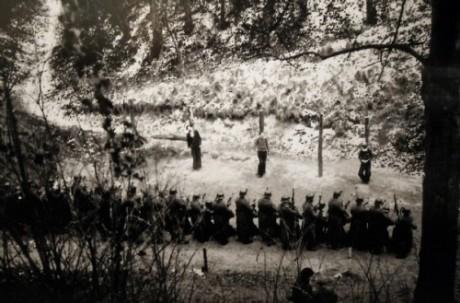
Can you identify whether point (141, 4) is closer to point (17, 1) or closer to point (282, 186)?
point (17, 1)

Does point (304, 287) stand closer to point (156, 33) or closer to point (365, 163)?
point (365, 163)

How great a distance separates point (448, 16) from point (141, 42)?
893 inches

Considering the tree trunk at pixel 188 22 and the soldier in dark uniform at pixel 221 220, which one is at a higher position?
the tree trunk at pixel 188 22

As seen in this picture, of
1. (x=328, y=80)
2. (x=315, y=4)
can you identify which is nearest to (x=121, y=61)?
(x=315, y=4)

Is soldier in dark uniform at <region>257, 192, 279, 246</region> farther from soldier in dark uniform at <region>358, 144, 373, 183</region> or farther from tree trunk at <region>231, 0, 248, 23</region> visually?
tree trunk at <region>231, 0, 248, 23</region>

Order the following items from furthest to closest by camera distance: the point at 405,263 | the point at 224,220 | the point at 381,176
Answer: the point at 381,176, the point at 224,220, the point at 405,263

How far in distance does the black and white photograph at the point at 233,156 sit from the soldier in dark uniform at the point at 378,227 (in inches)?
1.1

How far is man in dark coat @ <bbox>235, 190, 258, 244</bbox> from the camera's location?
11.3 metres

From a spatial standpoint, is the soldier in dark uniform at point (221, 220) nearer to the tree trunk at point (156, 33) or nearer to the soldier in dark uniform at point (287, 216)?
A: the soldier in dark uniform at point (287, 216)

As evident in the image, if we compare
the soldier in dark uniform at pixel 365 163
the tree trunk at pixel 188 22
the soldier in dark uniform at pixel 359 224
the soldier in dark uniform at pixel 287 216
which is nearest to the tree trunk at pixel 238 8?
the tree trunk at pixel 188 22

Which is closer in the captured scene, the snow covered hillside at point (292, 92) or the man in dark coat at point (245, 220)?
the man in dark coat at point (245, 220)

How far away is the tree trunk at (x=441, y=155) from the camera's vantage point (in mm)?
6668

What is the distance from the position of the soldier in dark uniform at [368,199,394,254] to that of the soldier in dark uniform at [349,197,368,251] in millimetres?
136

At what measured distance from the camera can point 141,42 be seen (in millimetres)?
27328
